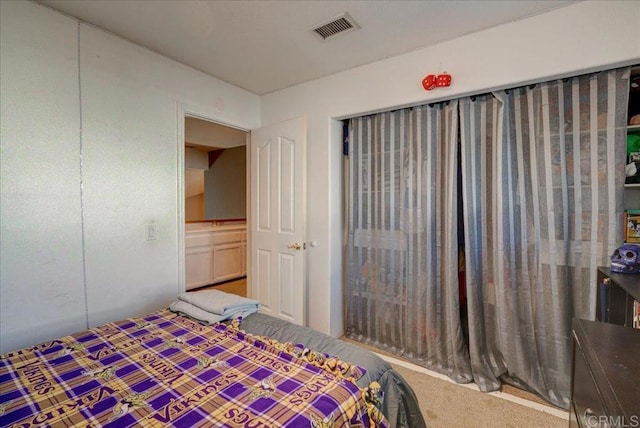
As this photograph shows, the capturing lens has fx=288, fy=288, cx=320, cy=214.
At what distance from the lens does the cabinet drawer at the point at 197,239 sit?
3.95m

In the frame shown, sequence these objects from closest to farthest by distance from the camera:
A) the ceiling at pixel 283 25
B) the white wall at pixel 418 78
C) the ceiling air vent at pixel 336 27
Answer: the white wall at pixel 418 78 < the ceiling at pixel 283 25 < the ceiling air vent at pixel 336 27

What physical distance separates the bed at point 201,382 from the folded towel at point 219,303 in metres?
0.13

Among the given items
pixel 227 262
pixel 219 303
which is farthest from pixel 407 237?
pixel 227 262

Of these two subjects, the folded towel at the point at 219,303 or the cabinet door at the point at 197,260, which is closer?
the folded towel at the point at 219,303

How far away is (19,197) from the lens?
1632 mm

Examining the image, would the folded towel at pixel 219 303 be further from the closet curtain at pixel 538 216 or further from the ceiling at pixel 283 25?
the ceiling at pixel 283 25

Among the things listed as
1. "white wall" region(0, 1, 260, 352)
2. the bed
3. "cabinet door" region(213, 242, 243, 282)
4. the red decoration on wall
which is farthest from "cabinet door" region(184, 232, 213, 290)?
the red decoration on wall

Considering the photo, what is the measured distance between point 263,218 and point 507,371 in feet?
7.61

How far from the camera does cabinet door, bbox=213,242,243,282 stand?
439cm

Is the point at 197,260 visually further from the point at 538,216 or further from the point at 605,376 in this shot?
the point at 605,376

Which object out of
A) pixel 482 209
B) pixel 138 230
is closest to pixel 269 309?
pixel 138 230

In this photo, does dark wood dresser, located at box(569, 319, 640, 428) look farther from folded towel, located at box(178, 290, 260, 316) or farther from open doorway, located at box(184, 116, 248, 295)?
open doorway, located at box(184, 116, 248, 295)

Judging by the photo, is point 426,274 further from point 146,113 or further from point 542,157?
point 146,113

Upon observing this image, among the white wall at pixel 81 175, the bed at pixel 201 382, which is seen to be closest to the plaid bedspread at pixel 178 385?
the bed at pixel 201 382
